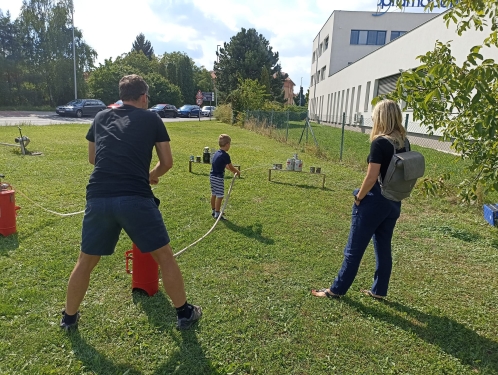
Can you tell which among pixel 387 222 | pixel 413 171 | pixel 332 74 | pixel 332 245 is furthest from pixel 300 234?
pixel 332 74

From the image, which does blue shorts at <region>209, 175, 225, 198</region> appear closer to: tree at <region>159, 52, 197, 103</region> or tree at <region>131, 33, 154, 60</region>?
tree at <region>159, 52, 197, 103</region>

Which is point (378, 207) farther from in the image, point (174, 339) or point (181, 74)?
point (181, 74)

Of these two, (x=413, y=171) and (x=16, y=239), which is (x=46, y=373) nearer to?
(x=16, y=239)

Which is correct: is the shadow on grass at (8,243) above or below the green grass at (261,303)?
above

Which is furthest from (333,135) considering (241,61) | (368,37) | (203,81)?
(203,81)

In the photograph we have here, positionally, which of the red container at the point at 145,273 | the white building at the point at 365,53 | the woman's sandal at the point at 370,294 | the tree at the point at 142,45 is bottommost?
the woman's sandal at the point at 370,294

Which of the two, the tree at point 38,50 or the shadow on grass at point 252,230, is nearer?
the shadow on grass at point 252,230

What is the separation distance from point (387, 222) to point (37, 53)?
1852 inches

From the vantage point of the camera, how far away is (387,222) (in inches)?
120

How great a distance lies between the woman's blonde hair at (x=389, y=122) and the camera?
281cm

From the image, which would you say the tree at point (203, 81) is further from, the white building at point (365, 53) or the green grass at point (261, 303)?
the green grass at point (261, 303)

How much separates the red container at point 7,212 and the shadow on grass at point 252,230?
2712 millimetres

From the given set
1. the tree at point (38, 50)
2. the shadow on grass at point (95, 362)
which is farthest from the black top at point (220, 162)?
the tree at point (38, 50)

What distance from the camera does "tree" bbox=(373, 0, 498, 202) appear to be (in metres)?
2.20
